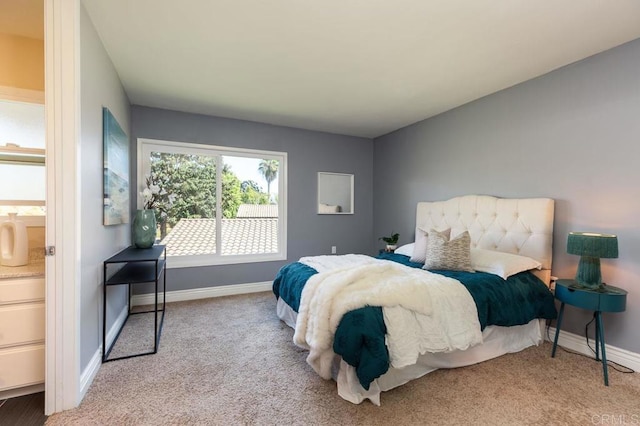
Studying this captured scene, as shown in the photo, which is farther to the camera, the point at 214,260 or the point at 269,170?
the point at 269,170

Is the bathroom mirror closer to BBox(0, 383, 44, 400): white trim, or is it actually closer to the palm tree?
the palm tree

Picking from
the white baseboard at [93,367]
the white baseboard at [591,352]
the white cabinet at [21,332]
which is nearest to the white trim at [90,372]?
the white baseboard at [93,367]

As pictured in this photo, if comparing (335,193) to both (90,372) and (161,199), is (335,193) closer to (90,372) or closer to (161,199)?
(161,199)

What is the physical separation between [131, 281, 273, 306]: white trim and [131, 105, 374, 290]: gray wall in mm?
66

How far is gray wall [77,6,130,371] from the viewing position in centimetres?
179

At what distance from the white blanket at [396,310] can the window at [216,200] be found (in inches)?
88.8

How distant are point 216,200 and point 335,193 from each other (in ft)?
6.23

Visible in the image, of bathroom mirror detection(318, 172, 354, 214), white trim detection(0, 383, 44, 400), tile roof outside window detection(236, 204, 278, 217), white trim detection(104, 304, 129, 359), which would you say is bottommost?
white trim detection(0, 383, 44, 400)

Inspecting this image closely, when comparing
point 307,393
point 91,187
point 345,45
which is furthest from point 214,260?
point 345,45

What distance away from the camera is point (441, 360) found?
208 cm

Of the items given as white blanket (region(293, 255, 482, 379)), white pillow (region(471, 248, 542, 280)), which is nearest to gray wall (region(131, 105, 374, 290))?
white blanket (region(293, 255, 482, 379))

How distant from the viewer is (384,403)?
5.64 feet

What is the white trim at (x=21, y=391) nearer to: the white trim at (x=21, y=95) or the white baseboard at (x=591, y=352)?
the white trim at (x=21, y=95)

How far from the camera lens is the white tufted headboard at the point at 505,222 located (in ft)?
8.35
